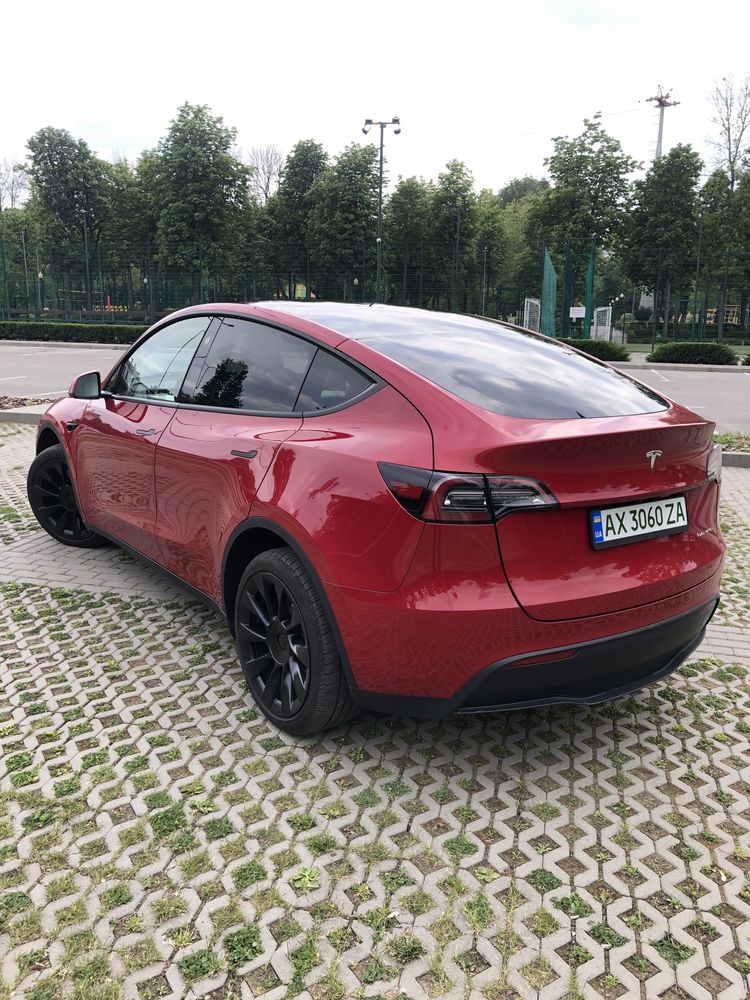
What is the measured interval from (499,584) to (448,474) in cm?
37

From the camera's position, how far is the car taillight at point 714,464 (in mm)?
2889

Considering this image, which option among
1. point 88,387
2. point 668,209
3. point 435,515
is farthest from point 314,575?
point 668,209

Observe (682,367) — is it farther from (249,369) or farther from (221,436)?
(221,436)

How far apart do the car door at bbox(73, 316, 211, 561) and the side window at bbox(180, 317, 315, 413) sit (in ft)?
0.62

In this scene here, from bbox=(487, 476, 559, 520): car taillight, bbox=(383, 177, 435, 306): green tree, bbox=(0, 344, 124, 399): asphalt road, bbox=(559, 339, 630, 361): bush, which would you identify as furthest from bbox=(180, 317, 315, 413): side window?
bbox=(383, 177, 435, 306): green tree

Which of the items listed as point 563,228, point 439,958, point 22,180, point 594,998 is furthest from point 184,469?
point 22,180

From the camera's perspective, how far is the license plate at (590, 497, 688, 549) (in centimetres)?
248

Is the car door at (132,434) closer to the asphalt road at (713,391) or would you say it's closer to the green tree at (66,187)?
the asphalt road at (713,391)

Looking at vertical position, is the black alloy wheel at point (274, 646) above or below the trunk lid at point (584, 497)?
below

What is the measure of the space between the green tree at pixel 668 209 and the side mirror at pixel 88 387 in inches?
1633

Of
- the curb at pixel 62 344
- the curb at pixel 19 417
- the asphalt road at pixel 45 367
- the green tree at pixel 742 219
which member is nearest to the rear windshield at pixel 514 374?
the curb at pixel 19 417

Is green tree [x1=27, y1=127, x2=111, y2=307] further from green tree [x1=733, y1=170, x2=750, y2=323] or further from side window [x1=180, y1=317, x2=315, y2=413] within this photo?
side window [x1=180, y1=317, x2=315, y2=413]

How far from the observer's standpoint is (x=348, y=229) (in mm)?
40094

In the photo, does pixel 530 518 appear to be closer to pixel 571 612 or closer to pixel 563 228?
pixel 571 612
